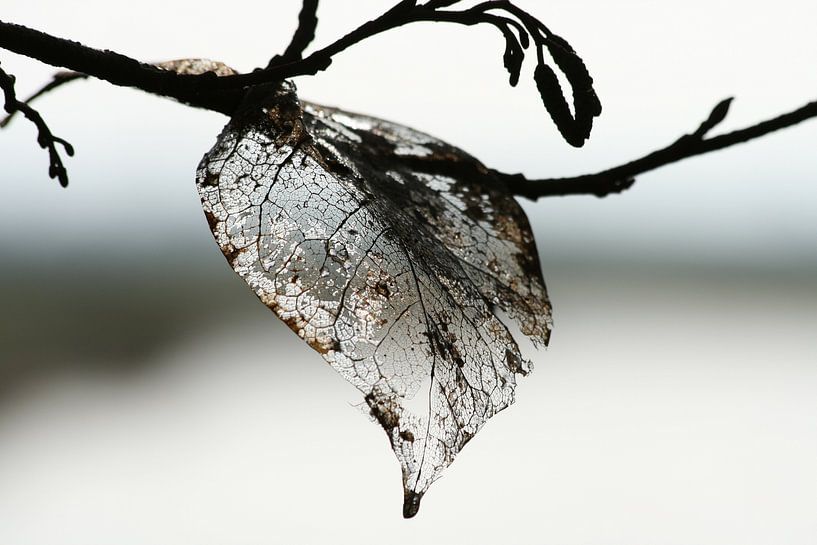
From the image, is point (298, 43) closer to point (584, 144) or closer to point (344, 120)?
point (344, 120)

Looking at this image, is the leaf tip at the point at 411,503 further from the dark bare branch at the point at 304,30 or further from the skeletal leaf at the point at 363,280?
the dark bare branch at the point at 304,30

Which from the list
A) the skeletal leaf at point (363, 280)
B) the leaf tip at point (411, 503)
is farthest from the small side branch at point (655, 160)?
the leaf tip at point (411, 503)

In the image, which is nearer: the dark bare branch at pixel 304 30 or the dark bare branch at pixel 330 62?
the dark bare branch at pixel 330 62

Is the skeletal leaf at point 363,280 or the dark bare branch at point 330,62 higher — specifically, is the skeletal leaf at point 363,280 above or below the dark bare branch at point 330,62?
below

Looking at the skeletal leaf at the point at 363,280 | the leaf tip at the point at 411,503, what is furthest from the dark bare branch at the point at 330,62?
the leaf tip at the point at 411,503

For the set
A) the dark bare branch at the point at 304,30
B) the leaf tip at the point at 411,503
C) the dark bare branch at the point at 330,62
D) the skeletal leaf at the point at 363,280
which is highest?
the dark bare branch at the point at 304,30

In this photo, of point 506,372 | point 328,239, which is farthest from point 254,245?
point 506,372

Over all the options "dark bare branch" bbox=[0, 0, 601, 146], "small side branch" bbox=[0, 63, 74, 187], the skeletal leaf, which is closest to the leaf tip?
the skeletal leaf
